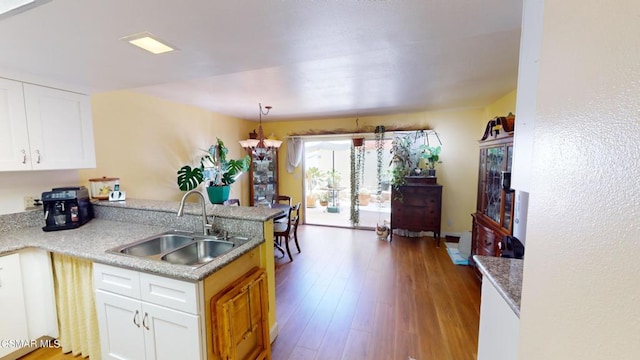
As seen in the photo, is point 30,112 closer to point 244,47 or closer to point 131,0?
point 131,0

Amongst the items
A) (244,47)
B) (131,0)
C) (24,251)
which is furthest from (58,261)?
(244,47)

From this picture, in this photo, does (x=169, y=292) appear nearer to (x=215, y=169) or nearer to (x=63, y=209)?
(x=63, y=209)

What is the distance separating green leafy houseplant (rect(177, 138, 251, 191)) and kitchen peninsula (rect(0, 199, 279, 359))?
4.58 ft

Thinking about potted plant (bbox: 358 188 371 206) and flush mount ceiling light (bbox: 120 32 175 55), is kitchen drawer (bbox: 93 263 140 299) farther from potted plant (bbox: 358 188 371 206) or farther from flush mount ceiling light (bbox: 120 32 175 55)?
potted plant (bbox: 358 188 371 206)

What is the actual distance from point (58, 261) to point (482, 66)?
399 cm

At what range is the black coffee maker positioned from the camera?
7.02 feet

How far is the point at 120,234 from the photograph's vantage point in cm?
205

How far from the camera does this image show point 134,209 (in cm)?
238

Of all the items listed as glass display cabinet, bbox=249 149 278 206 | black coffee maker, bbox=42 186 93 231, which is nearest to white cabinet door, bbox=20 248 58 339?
black coffee maker, bbox=42 186 93 231

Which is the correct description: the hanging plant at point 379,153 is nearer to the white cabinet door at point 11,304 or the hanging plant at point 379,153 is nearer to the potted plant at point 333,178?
the potted plant at point 333,178

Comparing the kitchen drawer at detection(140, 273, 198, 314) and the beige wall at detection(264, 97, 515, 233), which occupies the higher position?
the beige wall at detection(264, 97, 515, 233)

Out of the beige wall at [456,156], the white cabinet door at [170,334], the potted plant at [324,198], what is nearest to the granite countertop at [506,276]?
the white cabinet door at [170,334]

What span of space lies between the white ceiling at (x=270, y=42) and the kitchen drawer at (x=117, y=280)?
54.8 inches

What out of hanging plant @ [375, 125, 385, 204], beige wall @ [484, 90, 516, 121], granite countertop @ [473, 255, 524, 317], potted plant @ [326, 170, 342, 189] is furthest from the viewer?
potted plant @ [326, 170, 342, 189]
